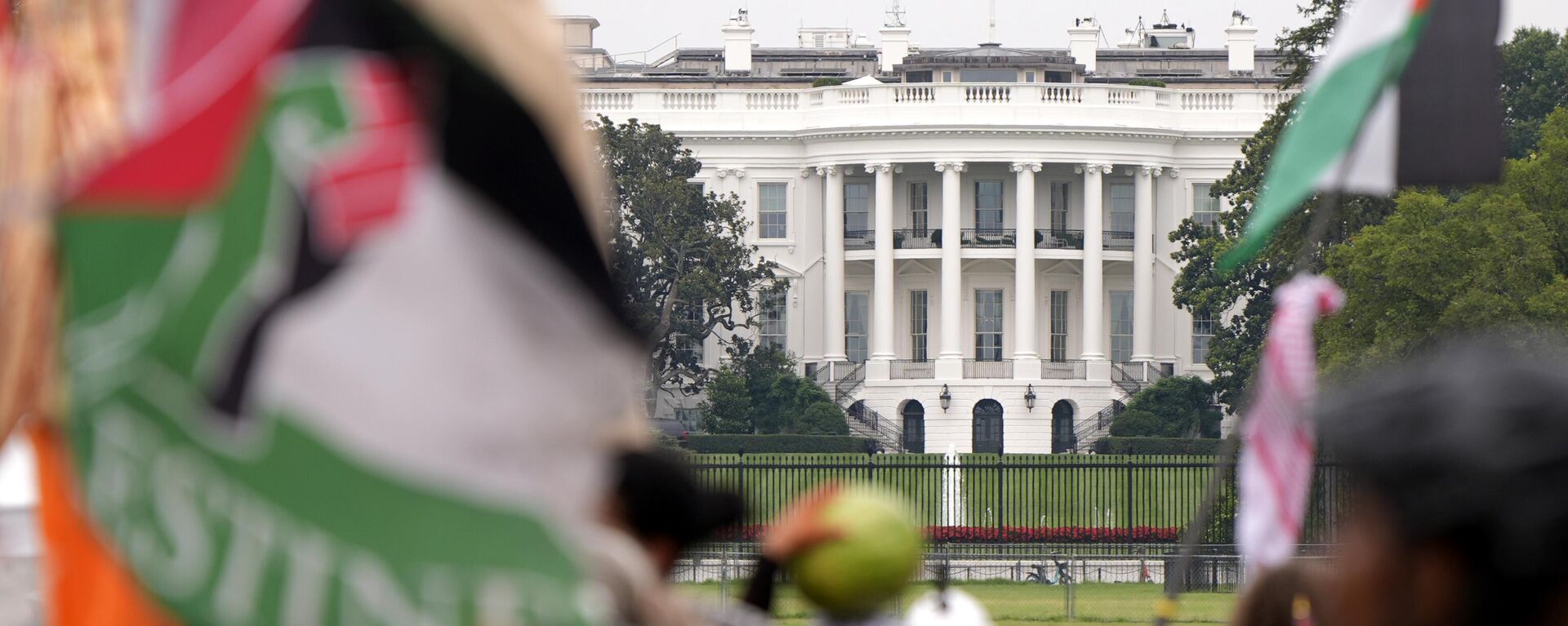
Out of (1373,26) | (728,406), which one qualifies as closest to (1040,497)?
(1373,26)

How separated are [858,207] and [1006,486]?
25457 millimetres

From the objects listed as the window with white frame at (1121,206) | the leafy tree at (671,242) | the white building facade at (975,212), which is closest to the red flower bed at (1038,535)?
the leafy tree at (671,242)

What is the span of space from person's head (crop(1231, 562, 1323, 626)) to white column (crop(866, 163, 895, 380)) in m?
62.8

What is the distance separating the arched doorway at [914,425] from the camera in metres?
64.4

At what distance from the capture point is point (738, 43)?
244 ft

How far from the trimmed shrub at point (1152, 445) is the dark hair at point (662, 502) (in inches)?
1932

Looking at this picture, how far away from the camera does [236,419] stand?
1.31m

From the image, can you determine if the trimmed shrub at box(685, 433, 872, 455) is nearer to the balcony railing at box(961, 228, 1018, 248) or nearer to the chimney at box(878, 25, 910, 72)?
the balcony railing at box(961, 228, 1018, 248)

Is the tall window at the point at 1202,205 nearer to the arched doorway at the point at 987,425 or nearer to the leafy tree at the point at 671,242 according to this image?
the arched doorway at the point at 987,425

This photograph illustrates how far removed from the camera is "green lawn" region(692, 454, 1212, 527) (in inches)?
1115

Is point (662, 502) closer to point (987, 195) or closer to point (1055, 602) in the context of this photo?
point (1055, 602)

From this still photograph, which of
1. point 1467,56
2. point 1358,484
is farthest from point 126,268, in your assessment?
point 1467,56

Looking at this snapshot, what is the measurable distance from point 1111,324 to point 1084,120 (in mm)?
6457

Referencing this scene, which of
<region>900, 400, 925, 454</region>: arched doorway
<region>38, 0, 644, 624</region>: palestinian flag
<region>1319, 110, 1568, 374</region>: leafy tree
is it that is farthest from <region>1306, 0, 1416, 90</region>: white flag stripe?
<region>900, 400, 925, 454</region>: arched doorway
